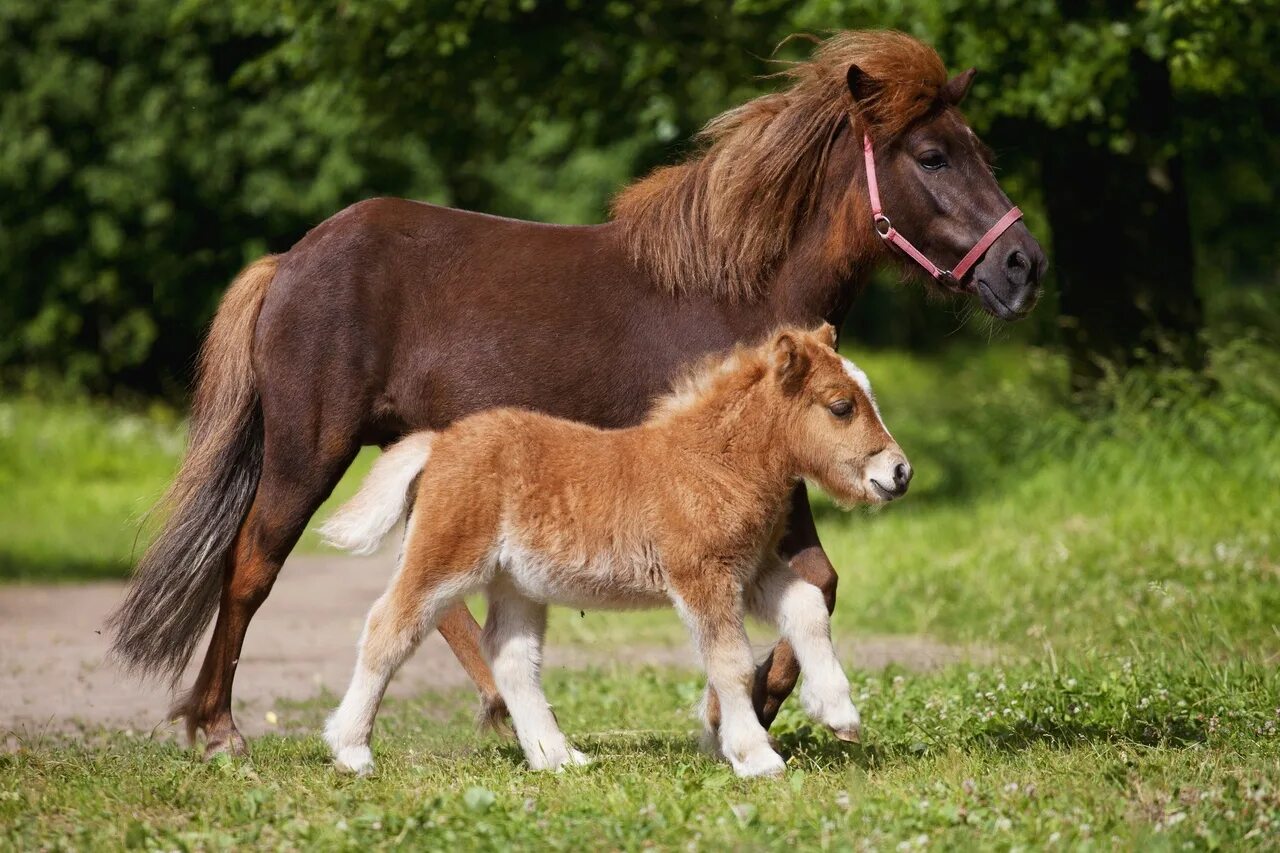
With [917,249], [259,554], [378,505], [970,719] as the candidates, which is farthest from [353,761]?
[917,249]

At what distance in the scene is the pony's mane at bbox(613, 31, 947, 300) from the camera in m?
6.29

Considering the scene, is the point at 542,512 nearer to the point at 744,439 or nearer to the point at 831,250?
the point at 744,439

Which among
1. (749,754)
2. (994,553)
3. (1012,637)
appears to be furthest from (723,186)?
(994,553)

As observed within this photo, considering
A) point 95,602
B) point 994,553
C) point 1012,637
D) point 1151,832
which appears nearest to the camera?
point 1151,832

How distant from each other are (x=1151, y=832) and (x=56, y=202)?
871 inches

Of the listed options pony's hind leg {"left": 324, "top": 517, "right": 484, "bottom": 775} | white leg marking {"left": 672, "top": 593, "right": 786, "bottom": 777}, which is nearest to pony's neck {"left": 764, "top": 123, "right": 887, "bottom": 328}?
white leg marking {"left": 672, "top": 593, "right": 786, "bottom": 777}

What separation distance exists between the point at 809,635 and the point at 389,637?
149 cm

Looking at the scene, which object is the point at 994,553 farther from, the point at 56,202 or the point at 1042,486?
the point at 56,202

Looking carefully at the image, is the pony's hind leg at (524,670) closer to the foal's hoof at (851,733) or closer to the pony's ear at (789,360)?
the foal's hoof at (851,733)

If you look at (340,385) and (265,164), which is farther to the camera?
(265,164)

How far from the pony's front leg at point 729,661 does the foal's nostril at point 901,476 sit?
0.67 metres

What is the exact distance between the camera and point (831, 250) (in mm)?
6320

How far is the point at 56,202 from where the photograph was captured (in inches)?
938

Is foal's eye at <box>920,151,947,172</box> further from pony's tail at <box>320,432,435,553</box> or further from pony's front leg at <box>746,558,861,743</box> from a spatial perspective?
pony's tail at <box>320,432,435,553</box>
